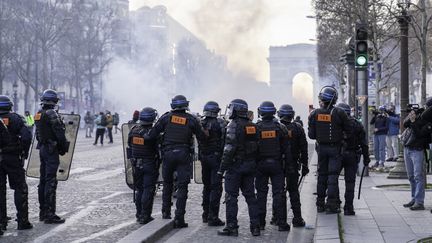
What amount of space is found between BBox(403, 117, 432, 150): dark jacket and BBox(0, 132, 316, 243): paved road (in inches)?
92.8

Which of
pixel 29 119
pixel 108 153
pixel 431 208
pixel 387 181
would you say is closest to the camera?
pixel 431 208

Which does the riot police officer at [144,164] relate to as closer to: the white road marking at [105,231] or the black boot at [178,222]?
the white road marking at [105,231]

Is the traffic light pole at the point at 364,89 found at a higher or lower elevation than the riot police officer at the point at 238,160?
higher

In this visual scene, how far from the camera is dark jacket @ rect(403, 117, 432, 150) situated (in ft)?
39.2

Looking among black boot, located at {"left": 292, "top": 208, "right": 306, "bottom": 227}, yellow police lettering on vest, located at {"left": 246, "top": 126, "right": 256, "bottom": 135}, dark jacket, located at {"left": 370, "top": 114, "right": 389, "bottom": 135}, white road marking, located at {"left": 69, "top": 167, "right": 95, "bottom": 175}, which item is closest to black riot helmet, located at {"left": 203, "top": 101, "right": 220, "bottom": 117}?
yellow police lettering on vest, located at {"left": 246, "top": 126, "right": 256, "bottom": 135}

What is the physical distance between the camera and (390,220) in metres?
11.0

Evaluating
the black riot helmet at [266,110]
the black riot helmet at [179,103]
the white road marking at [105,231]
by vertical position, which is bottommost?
the white road marking at [105,231]

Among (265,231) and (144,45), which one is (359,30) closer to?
(265,231)

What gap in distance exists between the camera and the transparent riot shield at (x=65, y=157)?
12.8 metres

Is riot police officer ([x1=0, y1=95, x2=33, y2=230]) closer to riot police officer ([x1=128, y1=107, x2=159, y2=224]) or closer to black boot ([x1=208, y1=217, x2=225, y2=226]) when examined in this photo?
riot police officer ([x1=128, y1=107, x2=159, y2=224])

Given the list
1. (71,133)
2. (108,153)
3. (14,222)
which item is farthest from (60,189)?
(108,153)

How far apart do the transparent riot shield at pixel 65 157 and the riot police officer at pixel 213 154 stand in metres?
2.35

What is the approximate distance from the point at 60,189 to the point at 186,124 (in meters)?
6.23

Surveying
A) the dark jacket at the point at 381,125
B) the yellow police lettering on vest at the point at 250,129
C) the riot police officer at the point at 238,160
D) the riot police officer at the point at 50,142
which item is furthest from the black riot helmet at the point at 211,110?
the dark jacket at the point at 381,125
